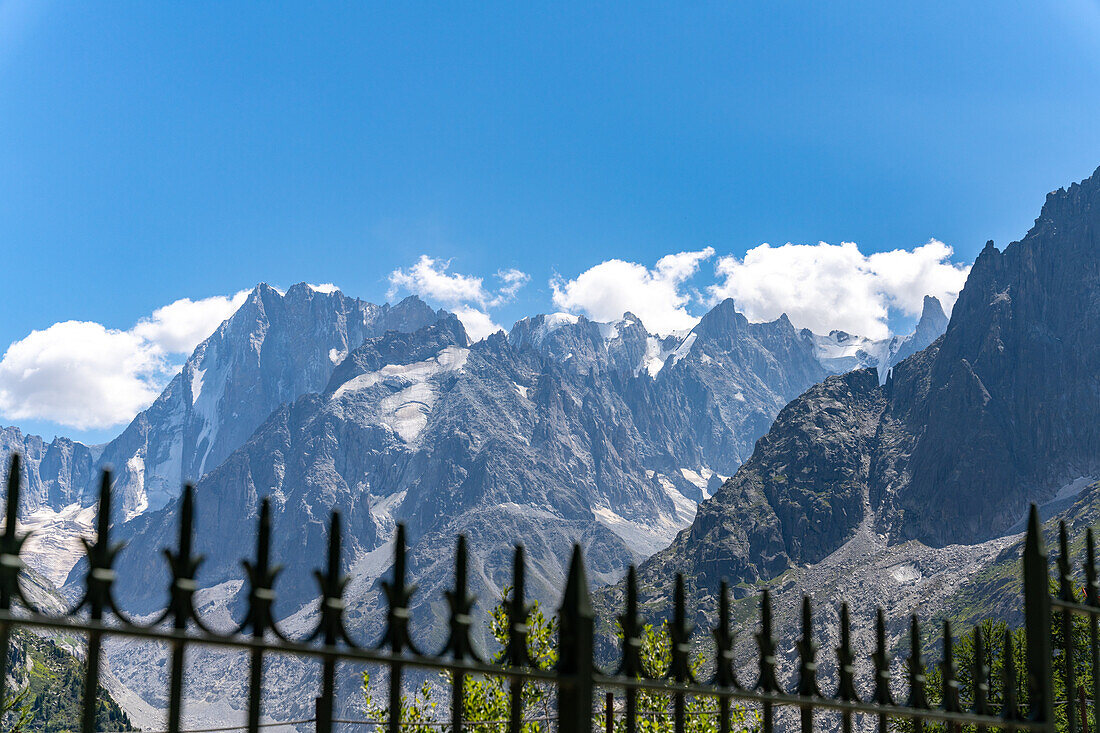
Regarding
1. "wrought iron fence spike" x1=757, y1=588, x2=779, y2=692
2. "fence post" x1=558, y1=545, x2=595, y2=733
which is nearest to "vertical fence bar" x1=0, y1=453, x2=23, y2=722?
"fence post" x1=558, y1=545, x2=595, y2=733

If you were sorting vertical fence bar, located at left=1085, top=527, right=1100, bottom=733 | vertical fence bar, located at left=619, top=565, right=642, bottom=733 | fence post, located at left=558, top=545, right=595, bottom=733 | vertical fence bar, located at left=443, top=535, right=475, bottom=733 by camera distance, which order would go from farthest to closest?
1. vertical fence bar, located at left=1085, top=527, right=1100, bottom=733
2. vertical fence bar, located at left=619, top=565, right=642, bottom=733
3. fence post, located at left=558, top=545, right=595, bottom=733
4. vertical fence bar, located at left=443, top=535, right=475, bottom=733

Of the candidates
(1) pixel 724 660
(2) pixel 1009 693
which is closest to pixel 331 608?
(1) pixel 724 660

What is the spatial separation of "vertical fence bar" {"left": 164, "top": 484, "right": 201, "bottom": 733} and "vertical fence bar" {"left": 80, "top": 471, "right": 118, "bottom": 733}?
0.24 metres

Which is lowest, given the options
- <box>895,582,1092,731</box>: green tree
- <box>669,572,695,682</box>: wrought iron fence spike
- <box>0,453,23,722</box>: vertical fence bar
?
<box>895,582,1092,731</box>: green tree

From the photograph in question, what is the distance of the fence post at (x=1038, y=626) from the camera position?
7.07 metres

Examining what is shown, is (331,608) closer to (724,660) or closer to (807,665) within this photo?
(724,660)

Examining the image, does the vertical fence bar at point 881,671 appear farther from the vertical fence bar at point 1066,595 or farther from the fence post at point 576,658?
the fence post at point 576,658

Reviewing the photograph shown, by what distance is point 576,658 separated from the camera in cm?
489

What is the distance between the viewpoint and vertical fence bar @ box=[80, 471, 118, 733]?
382 centimetres

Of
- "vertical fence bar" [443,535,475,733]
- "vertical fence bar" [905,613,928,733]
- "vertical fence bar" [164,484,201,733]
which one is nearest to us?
"vertical fence bar" [164,484,201,733]

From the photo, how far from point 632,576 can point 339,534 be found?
4.64 ft

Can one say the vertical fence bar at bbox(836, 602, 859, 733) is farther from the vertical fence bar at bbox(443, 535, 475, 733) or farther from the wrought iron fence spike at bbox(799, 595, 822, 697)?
the vertical fence bar at bbox(443, 535, 475, 733)

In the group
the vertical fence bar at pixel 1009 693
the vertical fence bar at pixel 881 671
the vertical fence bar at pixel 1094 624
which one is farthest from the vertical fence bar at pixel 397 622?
the vertical fence bar at pixel 1094 624

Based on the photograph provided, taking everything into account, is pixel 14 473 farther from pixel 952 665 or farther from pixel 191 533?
pixel 952 665
